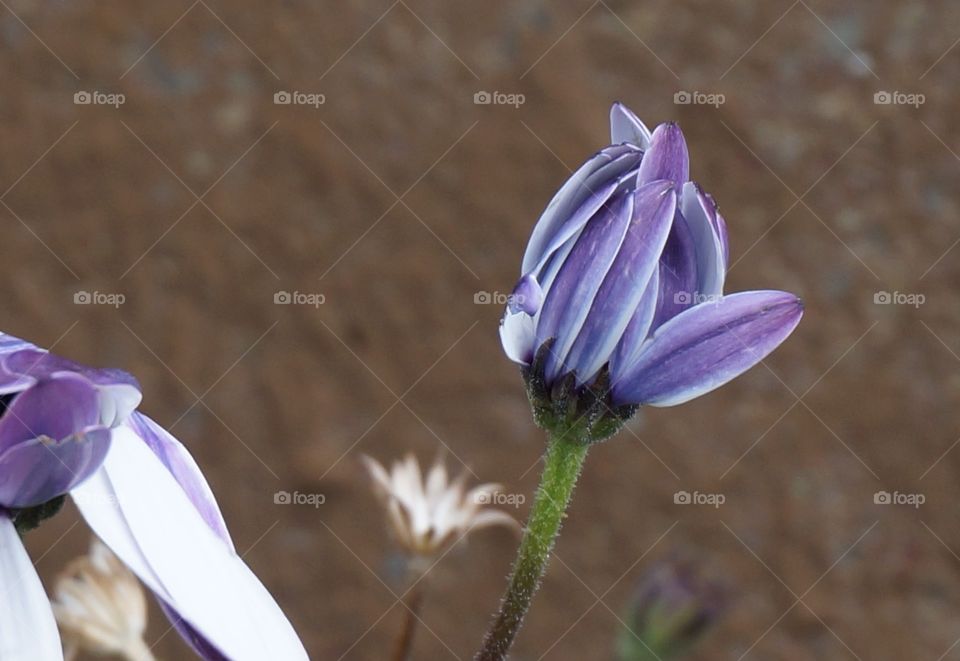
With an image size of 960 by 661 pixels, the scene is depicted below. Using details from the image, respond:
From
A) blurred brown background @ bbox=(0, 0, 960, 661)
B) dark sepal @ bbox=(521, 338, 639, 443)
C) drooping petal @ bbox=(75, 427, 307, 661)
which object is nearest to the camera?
drooping petal @ bbox=(75, 427, 307, 661)

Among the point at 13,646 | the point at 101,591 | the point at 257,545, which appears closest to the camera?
the point at 13,646

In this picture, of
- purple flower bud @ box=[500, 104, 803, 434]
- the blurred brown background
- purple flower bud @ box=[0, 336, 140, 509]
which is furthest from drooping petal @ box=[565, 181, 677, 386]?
the blurred brown background

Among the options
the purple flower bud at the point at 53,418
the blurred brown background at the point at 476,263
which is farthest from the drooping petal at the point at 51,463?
the blurred brown background at the point at 476,263

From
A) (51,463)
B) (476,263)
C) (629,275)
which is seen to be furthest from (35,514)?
(476,263)

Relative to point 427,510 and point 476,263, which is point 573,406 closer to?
point 427,510

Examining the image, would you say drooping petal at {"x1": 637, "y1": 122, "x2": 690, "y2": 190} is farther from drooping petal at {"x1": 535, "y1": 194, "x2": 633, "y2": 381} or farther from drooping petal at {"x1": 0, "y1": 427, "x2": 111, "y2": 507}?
drooping petal at {"x1": 0, "y1": 427, "x2": 111, "y2": 507}

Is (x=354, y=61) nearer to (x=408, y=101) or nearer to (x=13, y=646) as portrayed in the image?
(x=408, y=101)

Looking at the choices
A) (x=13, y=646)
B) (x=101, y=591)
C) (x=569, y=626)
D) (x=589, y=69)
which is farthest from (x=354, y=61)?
(x=13, y=646)
